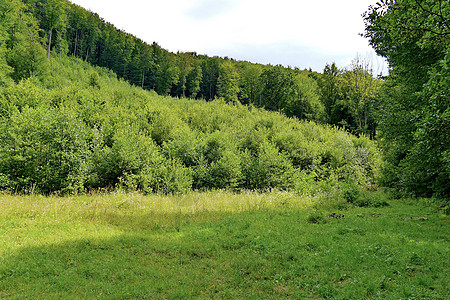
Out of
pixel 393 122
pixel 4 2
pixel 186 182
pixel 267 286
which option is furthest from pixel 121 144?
pixel 4 2

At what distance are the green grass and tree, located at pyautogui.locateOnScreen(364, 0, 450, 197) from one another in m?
2.45

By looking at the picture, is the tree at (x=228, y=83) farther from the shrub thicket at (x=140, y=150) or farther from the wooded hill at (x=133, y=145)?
the shrub thicket at (x=140, y=150)

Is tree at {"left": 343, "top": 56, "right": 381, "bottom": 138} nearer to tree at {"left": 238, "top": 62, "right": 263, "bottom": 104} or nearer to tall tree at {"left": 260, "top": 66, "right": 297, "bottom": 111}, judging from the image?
tall tree at {"left": 260, "top": 66, "right": 297, "bottom": 111}

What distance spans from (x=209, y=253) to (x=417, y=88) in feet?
42.1

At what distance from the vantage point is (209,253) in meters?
8.00

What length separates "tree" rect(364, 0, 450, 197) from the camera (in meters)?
7.24

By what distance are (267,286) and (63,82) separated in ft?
137

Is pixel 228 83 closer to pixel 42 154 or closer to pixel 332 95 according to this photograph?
pixel 332 95

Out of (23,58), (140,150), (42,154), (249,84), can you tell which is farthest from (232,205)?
(249,84)

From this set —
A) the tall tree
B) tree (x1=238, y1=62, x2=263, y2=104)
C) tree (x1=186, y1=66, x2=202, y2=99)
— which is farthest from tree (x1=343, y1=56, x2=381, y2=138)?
tree (x1=186, y1=66, x2=202, y2=99)

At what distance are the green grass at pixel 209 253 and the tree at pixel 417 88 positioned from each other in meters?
2.45

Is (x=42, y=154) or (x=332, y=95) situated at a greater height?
(x=332, y=95)

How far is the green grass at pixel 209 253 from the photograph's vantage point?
5.80 m

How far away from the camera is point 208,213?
12297 mm
